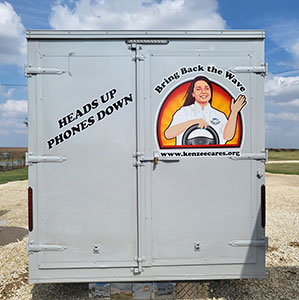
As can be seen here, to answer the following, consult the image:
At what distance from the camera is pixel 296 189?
45.6 feet

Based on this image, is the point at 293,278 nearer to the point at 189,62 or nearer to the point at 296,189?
the point at 189,62

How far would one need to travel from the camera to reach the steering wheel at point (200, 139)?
10.8 feet

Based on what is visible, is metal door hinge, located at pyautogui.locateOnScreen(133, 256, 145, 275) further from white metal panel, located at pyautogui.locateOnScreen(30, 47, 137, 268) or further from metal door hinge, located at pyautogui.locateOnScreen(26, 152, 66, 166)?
metal door hinge, located at pyautogui.locateOnScreen(26, 152, 66, 166)

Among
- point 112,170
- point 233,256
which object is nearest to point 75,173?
point 112,170

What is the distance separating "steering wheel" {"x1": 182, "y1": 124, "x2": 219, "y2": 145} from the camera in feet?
10.8

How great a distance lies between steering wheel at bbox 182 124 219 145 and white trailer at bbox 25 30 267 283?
2cm

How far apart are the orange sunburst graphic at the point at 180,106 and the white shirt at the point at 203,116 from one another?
0.04 m

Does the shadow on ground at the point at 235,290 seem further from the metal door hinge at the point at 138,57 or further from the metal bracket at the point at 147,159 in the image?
the metal door hinge at the point at 138,57

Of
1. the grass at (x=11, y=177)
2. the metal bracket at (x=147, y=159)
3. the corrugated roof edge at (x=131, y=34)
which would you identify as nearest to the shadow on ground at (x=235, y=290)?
the metal bracket at (x=147, y=159)

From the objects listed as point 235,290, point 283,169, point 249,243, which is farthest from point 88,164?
point 283,169

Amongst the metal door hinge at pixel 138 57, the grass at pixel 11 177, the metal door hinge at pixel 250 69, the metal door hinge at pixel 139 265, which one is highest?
the metal door hinge at pixel 138 57

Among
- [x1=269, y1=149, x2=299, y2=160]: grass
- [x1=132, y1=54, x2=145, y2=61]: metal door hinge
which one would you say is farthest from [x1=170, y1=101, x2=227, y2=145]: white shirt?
[x1=269, y1=149, x2=299, y2=160]: grass

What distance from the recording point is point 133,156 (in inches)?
128

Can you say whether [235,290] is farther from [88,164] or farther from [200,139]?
[88,164]
